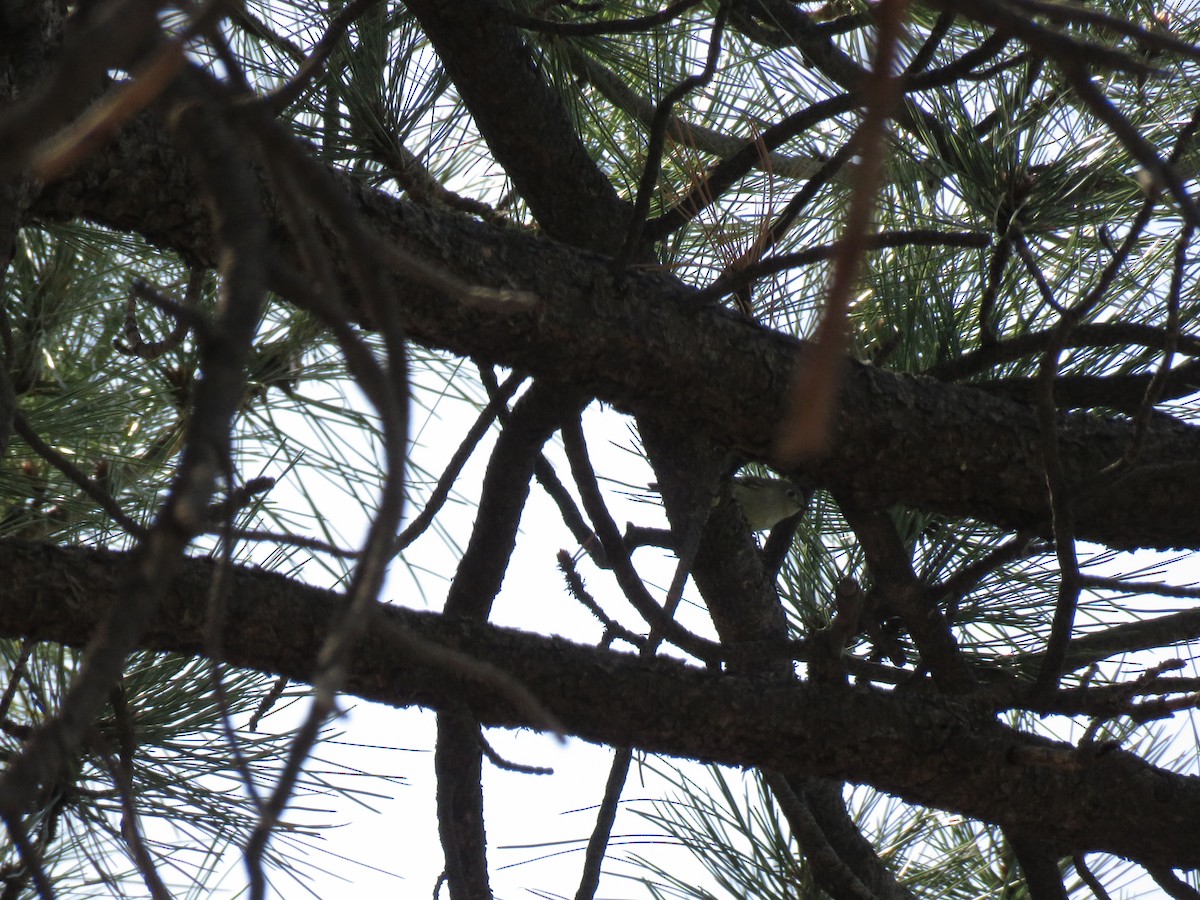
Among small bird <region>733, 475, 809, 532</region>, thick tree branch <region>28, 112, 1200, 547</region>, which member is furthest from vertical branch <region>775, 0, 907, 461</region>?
small bird <region>733, 475, 809, 532</region>

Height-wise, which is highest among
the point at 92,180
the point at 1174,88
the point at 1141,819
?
the point at 1174,88

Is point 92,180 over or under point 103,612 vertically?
over

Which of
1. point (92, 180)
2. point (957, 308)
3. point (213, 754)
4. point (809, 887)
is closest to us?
point (92, 180)

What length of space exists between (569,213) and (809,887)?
2.94ft

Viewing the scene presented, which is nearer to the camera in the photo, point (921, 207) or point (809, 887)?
point (921, 207)

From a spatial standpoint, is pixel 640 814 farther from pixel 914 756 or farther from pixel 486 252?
pixel 486 252

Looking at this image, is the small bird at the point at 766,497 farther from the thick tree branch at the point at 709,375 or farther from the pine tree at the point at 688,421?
the thick tree branch at the point at 709,375

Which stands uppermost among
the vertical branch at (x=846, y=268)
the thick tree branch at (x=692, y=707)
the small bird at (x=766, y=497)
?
the small bird at (x=766, y=497)

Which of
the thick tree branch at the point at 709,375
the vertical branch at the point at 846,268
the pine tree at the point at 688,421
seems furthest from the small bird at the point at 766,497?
the vertical branch at the point at 846,268

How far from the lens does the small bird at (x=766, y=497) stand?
196 centimetres

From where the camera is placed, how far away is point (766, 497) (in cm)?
202

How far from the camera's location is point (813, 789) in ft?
4.53

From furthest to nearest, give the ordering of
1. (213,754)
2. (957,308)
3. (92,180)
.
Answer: (957,308), (213,754), (92,180)

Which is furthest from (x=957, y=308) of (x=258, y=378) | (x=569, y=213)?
(x=258, y=378)
